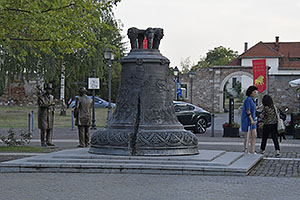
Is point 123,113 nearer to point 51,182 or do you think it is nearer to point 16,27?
point 51,182

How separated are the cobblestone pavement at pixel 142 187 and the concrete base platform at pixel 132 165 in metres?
0.30

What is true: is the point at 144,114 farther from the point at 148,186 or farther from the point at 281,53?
the point at 281,53

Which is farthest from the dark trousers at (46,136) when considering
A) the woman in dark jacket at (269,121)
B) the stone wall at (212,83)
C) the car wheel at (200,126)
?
the stone wall at (212,83)

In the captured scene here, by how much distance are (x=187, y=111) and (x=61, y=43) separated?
11.3 m

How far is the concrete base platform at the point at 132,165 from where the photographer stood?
406 inches

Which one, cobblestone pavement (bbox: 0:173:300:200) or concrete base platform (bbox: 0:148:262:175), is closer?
cobblestone pavement (bbox: 0:173:300:200)

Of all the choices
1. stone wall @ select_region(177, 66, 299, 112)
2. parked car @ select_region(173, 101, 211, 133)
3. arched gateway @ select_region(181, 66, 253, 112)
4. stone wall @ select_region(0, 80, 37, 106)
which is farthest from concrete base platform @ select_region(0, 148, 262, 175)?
stone wall @ select_region(0, 80, 37, 106)

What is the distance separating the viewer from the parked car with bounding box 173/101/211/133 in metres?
26.2

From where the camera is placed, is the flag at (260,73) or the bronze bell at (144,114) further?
the flag at (260,73)

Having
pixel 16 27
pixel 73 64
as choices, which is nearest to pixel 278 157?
pixel 16 27

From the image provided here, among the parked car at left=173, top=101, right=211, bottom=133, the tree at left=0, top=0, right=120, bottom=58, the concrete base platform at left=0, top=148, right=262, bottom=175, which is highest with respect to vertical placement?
the tree at left=0, top=0, right=120, bottom=58

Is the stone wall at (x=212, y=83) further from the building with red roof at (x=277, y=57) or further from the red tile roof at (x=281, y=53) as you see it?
the red tile roof at (x=281, y=53)

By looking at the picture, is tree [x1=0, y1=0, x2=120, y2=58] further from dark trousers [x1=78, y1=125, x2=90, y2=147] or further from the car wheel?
the car wheel

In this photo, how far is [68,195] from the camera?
8203 mm
